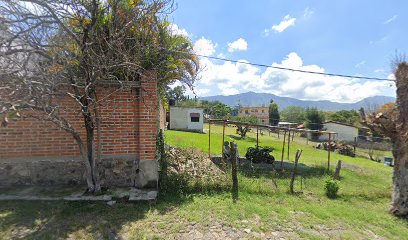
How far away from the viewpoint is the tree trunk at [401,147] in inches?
235

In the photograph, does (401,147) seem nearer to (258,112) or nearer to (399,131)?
(399,131)

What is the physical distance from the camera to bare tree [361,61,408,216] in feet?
19.6

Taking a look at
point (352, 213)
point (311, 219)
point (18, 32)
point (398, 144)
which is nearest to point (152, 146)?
point (18, 32)

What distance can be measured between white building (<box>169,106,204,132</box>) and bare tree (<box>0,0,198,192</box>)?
23.0 meters

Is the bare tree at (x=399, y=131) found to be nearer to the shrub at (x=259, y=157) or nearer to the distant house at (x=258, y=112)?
the shrub at (x=259, y=157)

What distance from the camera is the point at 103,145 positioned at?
17.5 ft

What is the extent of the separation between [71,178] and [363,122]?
7798 millimetres

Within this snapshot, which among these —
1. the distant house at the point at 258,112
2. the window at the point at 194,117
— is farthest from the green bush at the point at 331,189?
the distant house at the point at 258,112

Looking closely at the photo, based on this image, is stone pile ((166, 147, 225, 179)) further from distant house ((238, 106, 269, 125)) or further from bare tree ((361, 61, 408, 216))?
distant house ((238, 106, 269, 125))

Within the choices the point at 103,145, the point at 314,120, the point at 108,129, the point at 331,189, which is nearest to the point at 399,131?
the point at 331,189

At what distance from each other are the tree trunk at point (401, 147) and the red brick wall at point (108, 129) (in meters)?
6.28

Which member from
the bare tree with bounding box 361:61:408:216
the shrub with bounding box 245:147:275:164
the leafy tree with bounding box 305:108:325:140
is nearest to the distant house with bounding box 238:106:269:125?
the leafy tree with bounding box 305:108:325:140

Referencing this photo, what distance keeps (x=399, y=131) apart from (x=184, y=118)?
24625 mm

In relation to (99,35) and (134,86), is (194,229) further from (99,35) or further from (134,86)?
(99,35)
